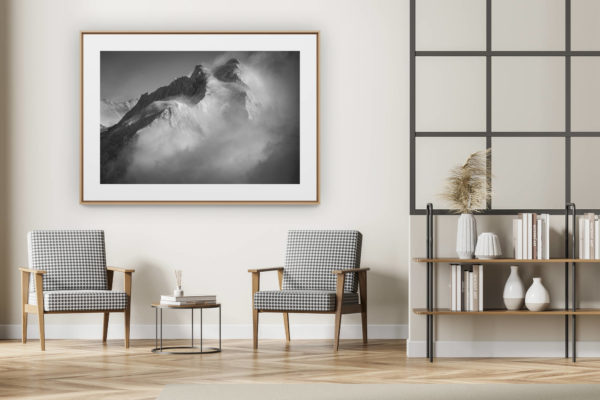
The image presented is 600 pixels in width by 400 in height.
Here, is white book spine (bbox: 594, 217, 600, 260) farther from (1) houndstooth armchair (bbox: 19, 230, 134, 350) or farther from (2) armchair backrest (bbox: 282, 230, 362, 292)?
(1) houndstooth armchair (bbox: 19, 230, 134, 350)

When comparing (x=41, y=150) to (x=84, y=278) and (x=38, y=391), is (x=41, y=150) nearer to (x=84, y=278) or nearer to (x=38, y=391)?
(x=84, y=278)

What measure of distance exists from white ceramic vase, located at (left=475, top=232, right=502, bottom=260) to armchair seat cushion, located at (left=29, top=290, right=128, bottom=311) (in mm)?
2374

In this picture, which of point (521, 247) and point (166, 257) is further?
point (166, 257)

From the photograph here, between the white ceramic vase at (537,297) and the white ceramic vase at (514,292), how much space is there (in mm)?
45

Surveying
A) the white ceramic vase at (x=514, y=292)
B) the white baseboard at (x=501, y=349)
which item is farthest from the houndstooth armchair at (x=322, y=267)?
the white ceramic vase at (x=514, y=292)

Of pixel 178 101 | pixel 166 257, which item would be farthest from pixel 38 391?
pixel 178 101

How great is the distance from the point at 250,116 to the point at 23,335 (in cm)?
227

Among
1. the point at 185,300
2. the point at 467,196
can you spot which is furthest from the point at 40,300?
the point at 467,196

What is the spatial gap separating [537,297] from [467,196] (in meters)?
0.74

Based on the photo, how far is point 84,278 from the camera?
6.62 metres

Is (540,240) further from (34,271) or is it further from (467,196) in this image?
(34,271)

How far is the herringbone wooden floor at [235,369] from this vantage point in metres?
4.73

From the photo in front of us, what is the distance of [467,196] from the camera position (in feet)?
18.9

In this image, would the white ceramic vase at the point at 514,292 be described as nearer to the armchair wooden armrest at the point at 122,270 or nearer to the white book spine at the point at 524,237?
the white book spine at the point at 524,237
